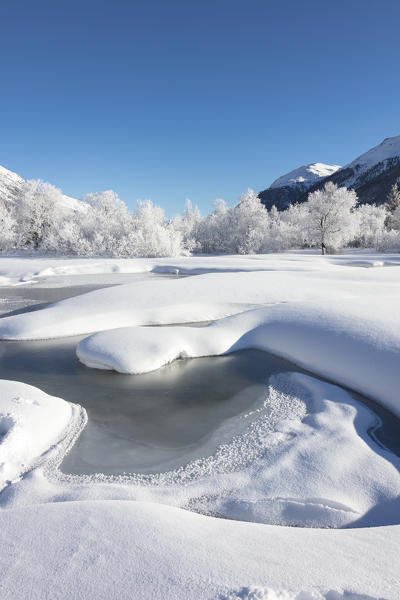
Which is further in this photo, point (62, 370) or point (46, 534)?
point (62, 370)

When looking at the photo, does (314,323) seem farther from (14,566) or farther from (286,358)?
(14,566)

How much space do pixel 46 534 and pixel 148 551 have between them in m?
0.65

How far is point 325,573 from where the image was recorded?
5.78 feet

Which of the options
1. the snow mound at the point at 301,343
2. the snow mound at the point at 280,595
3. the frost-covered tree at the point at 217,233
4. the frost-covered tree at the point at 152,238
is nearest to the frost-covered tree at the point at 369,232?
the frost-covered tree at the point at 217,233

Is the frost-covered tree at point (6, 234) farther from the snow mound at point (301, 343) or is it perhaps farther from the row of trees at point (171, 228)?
the snow mound at point (301, 343)

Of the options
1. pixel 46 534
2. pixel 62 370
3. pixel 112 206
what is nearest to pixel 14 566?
pixel 46 534

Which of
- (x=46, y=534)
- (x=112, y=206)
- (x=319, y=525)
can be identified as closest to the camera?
(x=46, y=534)

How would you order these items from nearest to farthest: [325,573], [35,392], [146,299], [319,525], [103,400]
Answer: [325,573], [319,525], [35,392], [103,400], [146,299]

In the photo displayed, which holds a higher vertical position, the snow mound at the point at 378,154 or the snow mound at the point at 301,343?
the snow mound at the point at 378,154

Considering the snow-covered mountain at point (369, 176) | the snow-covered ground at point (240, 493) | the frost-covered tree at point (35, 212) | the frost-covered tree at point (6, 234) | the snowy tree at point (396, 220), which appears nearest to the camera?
the snow-covered ground at point (240, 493)

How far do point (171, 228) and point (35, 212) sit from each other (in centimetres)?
1456

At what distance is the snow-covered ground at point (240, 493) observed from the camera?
173cm

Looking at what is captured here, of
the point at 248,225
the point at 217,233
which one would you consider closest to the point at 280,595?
the point at 248,225

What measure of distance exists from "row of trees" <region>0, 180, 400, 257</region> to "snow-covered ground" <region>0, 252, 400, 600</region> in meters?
26.3
